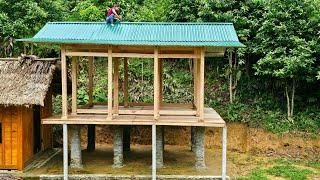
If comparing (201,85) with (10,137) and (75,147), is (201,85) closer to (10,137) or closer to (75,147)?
(75,147)

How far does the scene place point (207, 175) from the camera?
15266 millimetres

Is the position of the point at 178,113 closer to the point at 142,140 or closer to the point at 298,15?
the point at 142,140

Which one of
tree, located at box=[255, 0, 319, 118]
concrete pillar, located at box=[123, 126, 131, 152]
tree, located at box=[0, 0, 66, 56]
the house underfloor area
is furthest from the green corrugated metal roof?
tree, located at box=[0, 0, 66, 56]

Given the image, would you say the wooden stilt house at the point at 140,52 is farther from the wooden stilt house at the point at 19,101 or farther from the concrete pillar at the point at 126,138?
the concrete pillar at the point at 126,138

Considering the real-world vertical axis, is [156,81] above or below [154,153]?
above

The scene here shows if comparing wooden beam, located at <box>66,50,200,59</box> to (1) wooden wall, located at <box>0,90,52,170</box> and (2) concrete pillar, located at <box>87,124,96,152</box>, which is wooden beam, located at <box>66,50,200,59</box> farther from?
(2) concrete pillar, located at <box>87,124,96,152</box>

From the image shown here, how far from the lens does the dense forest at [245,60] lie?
19422 mm

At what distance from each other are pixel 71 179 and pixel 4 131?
9.14 ft

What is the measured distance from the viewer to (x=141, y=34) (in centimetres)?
1539

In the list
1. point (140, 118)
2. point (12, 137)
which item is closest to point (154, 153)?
point (140, 118)

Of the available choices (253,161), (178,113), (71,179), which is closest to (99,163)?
(71,179)

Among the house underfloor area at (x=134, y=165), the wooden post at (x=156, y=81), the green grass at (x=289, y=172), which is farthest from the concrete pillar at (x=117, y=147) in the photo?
the green grass at (x=289, y=172)

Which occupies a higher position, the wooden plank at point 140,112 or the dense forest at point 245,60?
the dense forest at point 245,60

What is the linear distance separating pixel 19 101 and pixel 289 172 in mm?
9736
